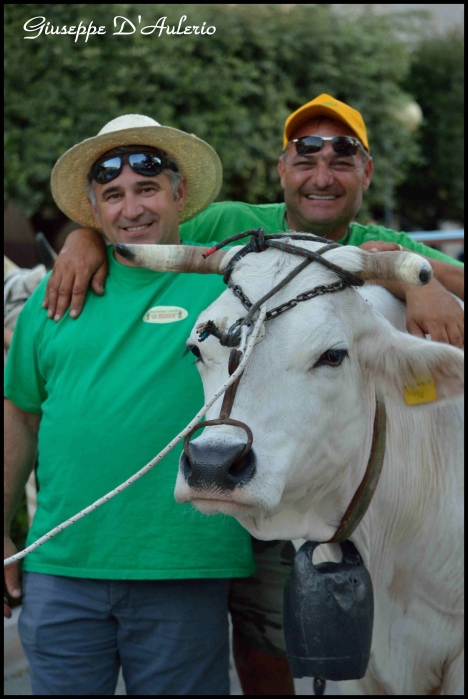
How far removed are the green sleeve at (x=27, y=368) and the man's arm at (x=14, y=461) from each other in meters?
0.07

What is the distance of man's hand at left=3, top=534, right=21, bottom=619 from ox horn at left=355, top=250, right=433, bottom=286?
5.89 ft

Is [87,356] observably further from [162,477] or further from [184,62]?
[184,62]

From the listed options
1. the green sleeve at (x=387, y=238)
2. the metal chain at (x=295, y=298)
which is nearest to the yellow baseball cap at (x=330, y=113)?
the green sleeve at (x=387, y=238)

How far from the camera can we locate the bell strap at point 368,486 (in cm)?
254

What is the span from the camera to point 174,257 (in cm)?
257

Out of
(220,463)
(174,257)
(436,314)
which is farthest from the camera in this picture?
(436,314)

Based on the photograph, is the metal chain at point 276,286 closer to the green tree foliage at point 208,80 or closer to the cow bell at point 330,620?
the cow bell at point 330,620

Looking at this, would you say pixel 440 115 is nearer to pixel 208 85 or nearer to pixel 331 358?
pixel 208 85

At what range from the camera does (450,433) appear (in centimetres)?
294

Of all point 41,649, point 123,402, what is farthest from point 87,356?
point 41,649

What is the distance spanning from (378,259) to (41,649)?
1.82 metres

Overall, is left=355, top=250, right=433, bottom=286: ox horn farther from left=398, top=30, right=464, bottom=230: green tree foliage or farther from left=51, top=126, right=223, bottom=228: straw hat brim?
left=398, top=30, right=464, bottom=230: green tree foliage

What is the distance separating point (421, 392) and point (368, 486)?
1.14 ft

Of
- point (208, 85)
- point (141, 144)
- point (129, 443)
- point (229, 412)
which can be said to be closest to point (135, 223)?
point (141, 144)
